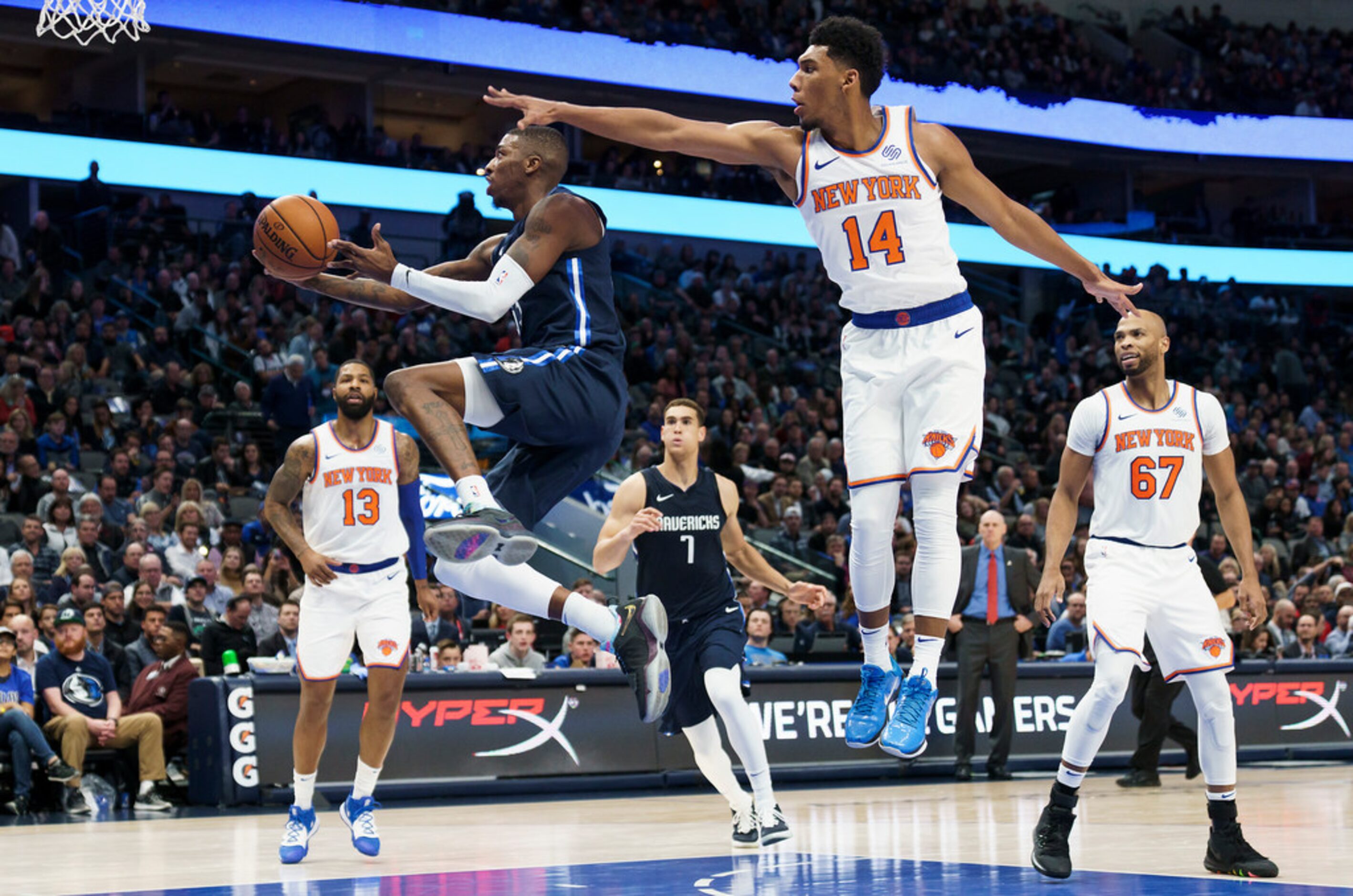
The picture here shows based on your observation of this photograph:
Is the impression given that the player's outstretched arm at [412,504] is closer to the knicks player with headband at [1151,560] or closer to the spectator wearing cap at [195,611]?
the knicks player with headband at [1151,560]

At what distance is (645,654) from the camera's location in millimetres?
6727

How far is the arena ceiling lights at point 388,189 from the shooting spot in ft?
76.3

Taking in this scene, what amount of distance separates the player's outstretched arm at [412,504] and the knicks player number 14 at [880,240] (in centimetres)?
427

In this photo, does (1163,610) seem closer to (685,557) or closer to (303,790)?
(685,557)

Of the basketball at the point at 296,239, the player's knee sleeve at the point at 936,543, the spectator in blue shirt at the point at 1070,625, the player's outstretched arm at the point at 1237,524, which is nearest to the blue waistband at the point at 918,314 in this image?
the player's knee sleeve at the point at 936,543

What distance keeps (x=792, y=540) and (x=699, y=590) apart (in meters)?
9.16

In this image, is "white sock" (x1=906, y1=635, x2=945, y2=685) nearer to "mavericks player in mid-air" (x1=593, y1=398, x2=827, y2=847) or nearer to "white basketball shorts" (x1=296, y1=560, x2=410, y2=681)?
"mavericks player in mid-air" (x1=593, y1=398, x2=827, y2=847)

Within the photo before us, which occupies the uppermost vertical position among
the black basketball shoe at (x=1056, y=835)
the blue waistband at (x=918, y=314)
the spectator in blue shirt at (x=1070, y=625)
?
the blue waistband at (x=918, y=314)

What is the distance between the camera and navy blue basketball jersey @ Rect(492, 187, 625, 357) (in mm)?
6285

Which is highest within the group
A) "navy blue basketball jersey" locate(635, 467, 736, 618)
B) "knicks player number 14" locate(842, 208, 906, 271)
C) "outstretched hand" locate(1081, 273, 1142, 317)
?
"knicks player number 14" locate(842, 208, 906, 271)

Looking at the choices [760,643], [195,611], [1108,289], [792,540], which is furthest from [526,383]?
[792,540]

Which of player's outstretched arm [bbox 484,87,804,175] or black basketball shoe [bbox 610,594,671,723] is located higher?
player's outstretched arm [bbox 484,87,804,175]

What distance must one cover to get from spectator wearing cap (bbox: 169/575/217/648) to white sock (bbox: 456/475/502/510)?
26.4 ft

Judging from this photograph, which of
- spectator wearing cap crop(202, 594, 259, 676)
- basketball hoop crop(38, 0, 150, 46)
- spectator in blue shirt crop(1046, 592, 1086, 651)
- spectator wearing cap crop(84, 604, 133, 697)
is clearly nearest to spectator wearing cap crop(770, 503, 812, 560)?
spectator in blue shirt crop(1046, 592, 1086, 651)
